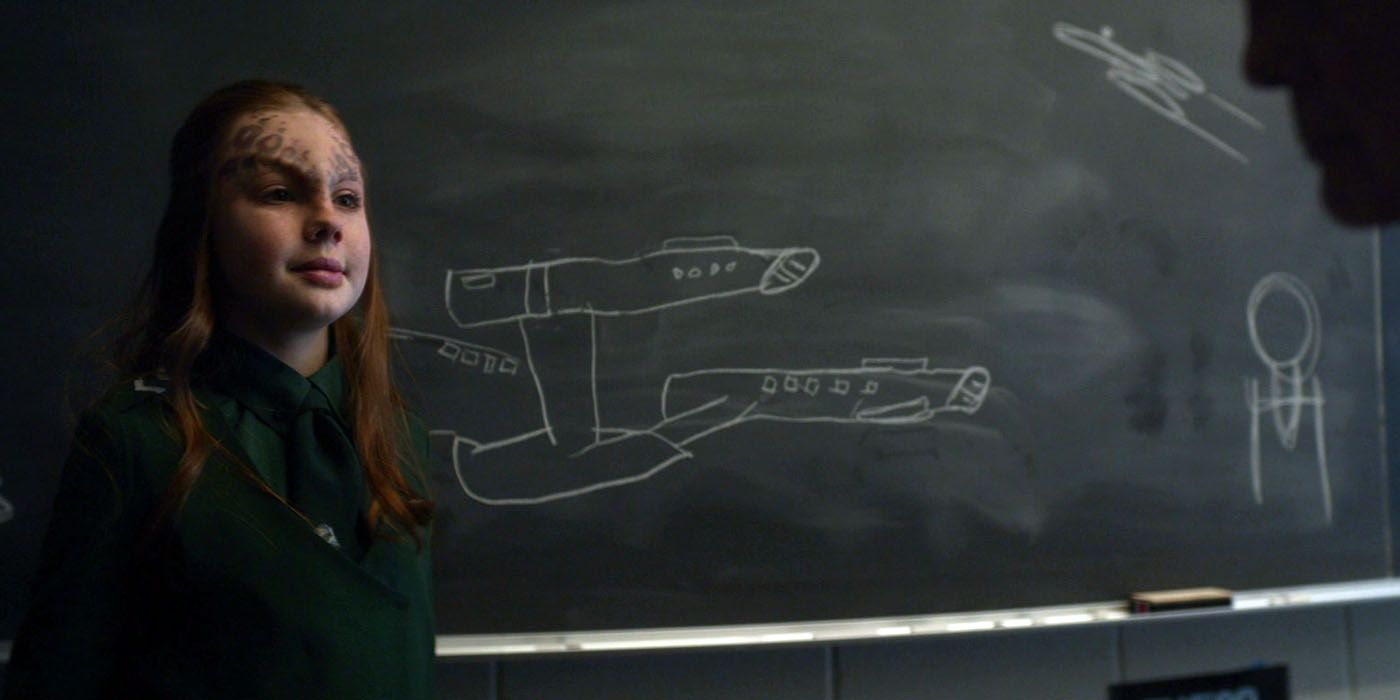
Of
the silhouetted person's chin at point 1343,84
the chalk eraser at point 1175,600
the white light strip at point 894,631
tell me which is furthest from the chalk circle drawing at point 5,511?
the silhouetted person's chin at point 1343,84

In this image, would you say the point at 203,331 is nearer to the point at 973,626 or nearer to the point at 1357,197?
the point at 973,626

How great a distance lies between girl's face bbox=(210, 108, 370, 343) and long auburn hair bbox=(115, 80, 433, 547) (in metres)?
0.01

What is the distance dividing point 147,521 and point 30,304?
750mm

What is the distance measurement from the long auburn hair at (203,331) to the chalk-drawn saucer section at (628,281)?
411mm

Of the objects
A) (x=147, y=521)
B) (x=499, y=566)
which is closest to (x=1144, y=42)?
(x=499, y=566)

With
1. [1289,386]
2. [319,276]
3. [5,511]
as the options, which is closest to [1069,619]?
[1289,386]

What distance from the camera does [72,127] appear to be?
4.42 ft

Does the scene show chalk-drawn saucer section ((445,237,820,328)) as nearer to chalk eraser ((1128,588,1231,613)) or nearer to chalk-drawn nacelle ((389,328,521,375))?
chalk-drawn nacelle ((389,328,521,375))

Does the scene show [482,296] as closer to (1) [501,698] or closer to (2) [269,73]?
(2) [269,73]

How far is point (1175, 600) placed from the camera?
1.57 metres

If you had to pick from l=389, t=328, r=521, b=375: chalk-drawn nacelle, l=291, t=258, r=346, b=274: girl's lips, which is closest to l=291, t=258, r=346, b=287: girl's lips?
l=291, t=258, r=346, b=274: girl's lips

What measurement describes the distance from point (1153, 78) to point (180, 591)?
62.5 inches

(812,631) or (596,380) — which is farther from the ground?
(596,380)

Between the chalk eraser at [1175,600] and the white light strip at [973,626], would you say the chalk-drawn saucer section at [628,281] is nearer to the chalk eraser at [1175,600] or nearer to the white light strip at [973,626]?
the white light strip at [973,626]
